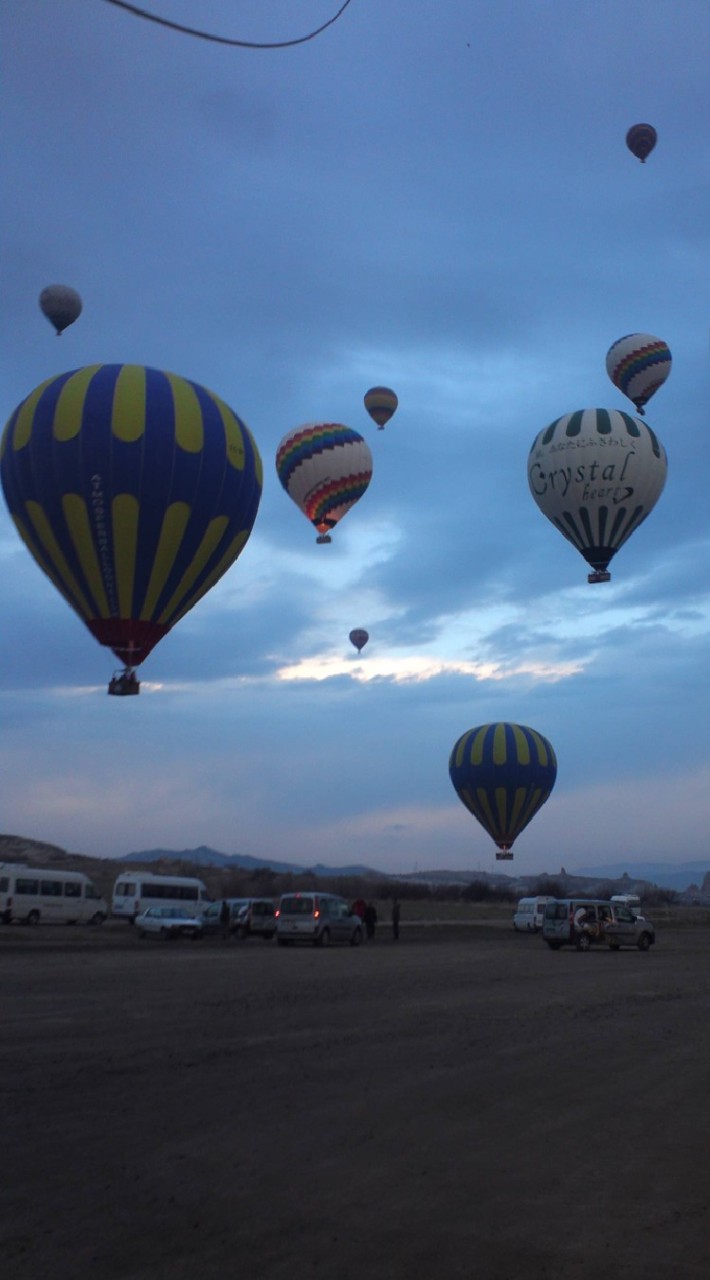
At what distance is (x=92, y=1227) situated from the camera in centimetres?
564

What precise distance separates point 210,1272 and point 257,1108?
359cm

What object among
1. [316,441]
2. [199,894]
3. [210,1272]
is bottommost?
[210,1272]

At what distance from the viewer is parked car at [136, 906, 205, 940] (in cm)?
3531

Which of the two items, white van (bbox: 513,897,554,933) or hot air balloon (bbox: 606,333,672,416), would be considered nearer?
hot air balloon (bbox: 606,333,672,416)

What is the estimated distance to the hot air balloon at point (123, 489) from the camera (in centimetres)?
2375

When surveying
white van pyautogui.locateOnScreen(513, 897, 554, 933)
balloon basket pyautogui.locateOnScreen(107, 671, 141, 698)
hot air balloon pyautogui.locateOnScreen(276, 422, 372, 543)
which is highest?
hot air balloon pyautogui.locateOnScreen(276, 422, 372, 543)

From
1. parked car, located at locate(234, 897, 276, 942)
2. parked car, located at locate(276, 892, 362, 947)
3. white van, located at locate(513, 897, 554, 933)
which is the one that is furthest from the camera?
white van, located at locate(513, 897, 554, 933)

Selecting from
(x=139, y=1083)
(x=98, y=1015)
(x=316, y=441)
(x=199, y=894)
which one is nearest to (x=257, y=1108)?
(x=139, y=1083)

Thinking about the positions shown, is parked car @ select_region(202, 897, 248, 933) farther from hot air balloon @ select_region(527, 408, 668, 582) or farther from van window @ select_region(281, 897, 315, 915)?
hot air balloon @ select_region(527, 408, 668, 582)

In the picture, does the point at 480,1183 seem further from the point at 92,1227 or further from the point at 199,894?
the point at 199,894

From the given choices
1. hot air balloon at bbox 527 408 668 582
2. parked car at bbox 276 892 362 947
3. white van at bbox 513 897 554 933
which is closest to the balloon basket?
parked car at bbox 276 892 362 947

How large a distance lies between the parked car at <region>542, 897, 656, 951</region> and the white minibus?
16228 millimetres

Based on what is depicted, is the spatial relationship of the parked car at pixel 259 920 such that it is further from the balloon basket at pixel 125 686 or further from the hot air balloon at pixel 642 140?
the hot air balloon at pixel 642 140

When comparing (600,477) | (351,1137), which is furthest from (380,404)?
(351,1137)
